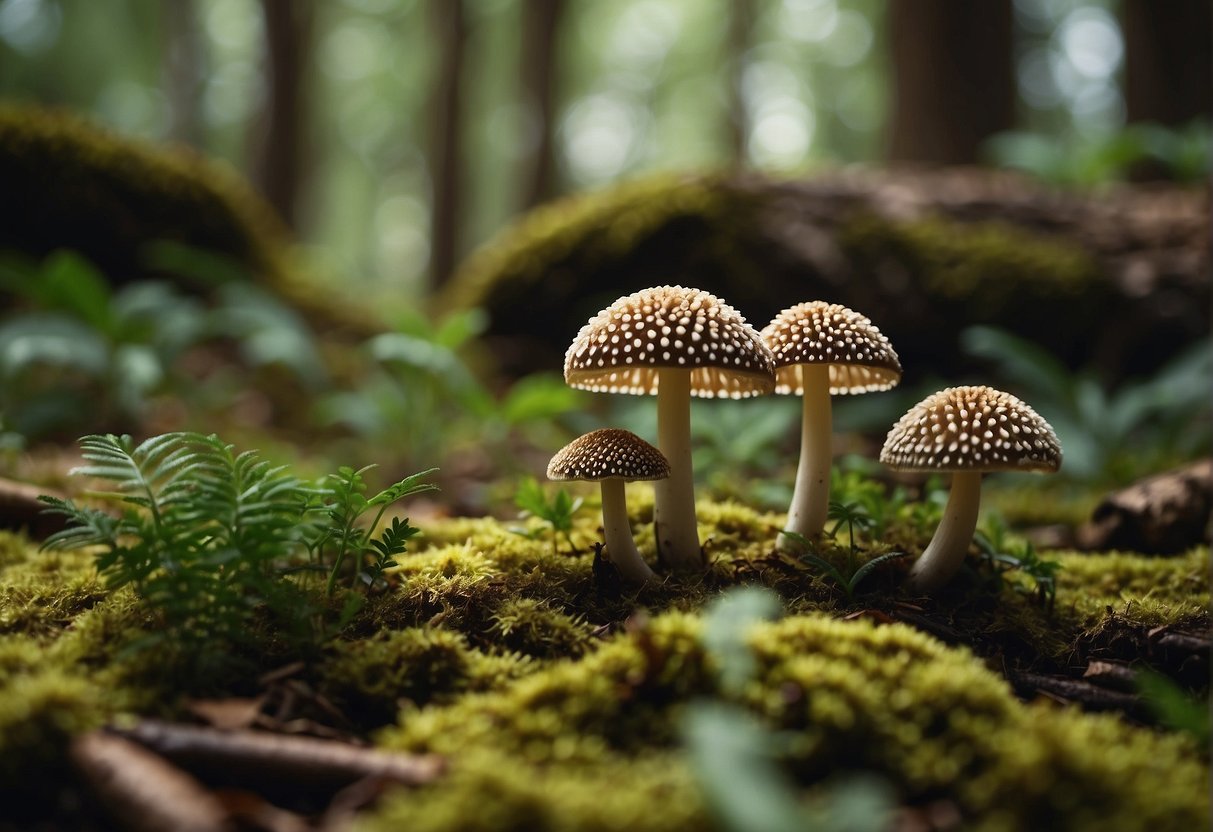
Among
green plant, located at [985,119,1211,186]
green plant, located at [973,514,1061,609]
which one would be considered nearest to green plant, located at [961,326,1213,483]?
green plant, located at [973,514,1061,609]

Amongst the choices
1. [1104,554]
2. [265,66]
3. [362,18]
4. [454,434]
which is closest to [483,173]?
[362,18]

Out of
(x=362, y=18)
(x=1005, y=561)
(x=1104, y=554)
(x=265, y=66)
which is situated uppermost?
(x=362, y=18)

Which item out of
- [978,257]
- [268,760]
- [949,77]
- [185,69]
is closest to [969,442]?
[268,760]

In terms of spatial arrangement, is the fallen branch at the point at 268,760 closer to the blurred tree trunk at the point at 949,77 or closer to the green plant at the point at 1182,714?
the green plant at the point at 1182,714

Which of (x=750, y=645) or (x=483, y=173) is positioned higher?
(x=483, y=173)

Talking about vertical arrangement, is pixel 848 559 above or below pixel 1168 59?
below

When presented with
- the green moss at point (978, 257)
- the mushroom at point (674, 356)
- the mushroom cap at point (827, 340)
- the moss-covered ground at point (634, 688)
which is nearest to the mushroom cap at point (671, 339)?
the mushroom at point (674, 356)

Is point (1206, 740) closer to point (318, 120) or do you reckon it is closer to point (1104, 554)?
point (1104, 554)

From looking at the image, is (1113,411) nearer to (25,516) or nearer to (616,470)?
(616,470)
